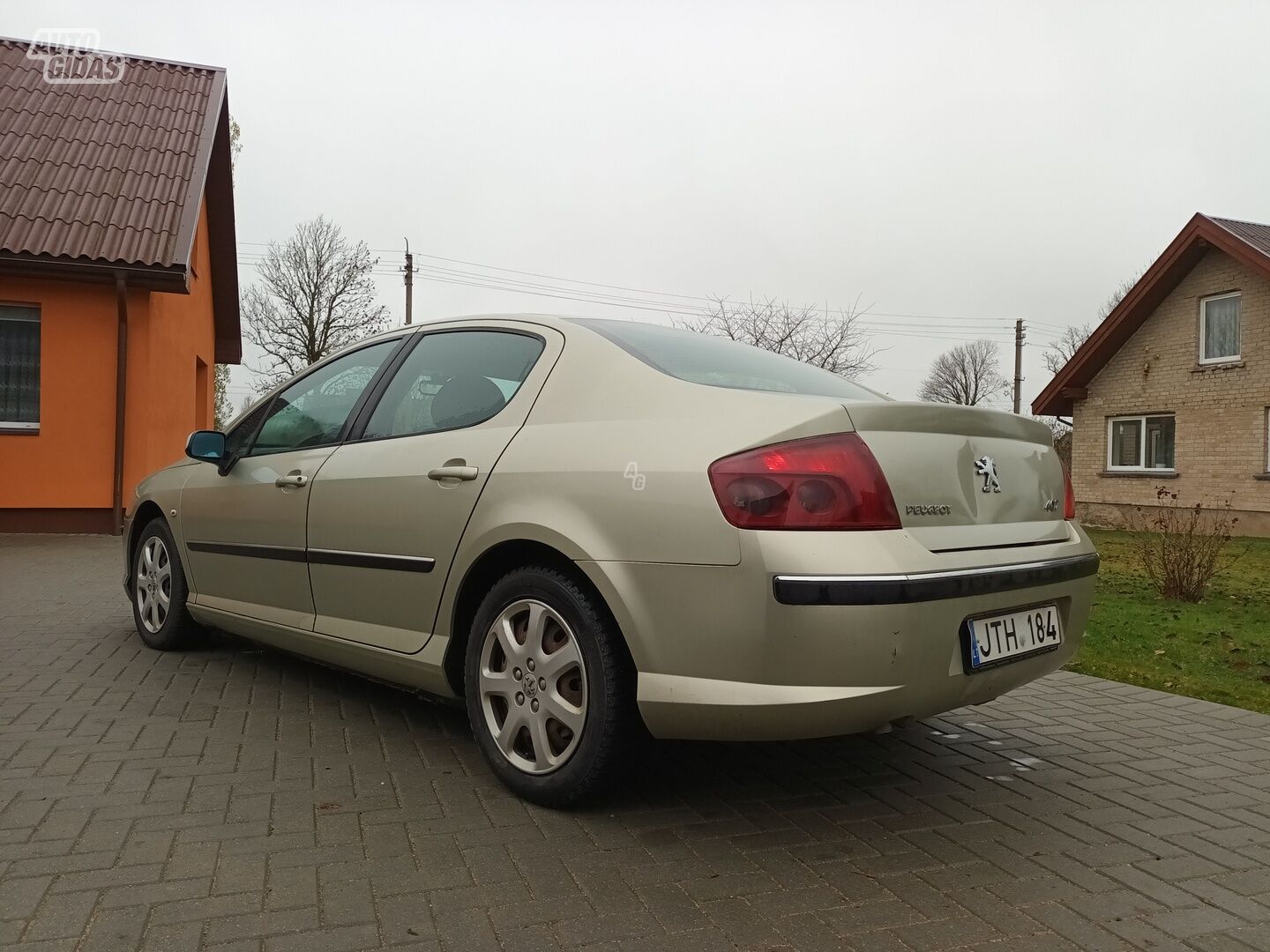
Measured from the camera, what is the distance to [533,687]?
297cm

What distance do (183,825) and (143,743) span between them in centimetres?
92

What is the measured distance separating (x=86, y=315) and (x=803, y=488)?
1182 centimetres

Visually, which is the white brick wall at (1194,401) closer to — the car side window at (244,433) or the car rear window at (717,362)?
the car rear window at (717,362)

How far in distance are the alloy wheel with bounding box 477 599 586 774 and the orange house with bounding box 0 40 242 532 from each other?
10140 millimetres

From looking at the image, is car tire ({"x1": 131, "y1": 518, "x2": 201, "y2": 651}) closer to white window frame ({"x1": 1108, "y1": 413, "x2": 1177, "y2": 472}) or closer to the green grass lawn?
the green grass lawn

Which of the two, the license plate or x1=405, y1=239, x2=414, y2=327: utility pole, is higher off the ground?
x1=405, y1=239, x2=414, y2=327: utility pole

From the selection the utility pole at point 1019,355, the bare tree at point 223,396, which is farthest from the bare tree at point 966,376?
the bare tree at point 223,396

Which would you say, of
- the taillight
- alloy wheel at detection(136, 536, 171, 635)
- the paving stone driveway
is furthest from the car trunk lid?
alloy wheel at detection(136, 536, 171, 635)

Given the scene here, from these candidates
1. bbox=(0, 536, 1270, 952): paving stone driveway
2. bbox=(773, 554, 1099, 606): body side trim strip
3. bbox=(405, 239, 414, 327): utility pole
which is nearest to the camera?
bbox=(0, 536, 1270, 952): paving stone driveway

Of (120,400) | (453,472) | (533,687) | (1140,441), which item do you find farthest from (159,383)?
(1140,441)

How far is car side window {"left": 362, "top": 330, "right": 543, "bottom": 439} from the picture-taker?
338cm

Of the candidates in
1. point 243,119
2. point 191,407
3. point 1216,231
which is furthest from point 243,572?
point 243,119

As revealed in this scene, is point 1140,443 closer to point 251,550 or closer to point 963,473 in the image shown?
point 963,473

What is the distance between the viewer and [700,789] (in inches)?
126
